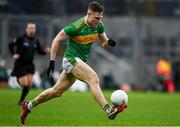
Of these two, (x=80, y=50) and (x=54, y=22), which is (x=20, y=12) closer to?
(x=54, y=22)

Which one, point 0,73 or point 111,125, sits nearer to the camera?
point 111,125

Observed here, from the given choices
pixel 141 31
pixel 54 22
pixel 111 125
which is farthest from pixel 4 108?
pixel 141 31

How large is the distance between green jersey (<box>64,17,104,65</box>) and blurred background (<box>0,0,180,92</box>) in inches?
969

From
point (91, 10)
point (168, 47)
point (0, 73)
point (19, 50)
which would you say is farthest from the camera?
point (168, 47)

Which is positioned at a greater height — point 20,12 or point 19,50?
point 19,50

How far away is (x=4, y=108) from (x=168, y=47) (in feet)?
85.6

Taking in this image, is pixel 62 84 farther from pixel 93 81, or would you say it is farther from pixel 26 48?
pixel 26 48

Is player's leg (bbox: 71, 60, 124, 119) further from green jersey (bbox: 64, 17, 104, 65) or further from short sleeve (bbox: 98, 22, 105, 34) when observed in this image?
short sleeve (bbox: 98, 22, 105, 34)

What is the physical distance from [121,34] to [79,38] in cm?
3105

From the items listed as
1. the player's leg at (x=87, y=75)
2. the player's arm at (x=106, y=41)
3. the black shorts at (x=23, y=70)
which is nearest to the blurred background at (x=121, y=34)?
the black shorts at (x=23, y=70)

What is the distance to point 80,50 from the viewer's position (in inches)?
637

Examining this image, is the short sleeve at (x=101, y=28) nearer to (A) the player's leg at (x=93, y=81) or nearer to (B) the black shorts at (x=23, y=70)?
(A) the player's leg at (x=93, y=81)

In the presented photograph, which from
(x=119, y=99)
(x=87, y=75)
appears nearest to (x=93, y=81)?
(x=87, y=75)

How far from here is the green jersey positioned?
52.6 feet
